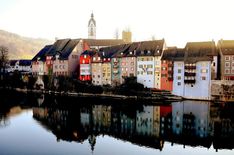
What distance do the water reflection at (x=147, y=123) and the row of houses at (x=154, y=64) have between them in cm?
572

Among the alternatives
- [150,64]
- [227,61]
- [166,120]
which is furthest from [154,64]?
[166,120]

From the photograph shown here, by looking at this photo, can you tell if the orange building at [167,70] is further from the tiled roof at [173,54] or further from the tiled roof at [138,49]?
the tiled roof at [138,49]

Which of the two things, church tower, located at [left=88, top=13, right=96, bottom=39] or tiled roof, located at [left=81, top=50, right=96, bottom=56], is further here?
church tower, located at [left=88, top=13, right=96, bottom=39]

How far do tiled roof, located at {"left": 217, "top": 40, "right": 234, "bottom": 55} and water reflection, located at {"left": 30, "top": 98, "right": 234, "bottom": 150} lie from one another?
1135cm

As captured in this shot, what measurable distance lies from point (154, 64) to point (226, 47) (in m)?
13.8

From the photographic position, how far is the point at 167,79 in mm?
58719

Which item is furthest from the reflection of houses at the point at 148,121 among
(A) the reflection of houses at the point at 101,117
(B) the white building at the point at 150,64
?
(B) the white building at the point at 150,64

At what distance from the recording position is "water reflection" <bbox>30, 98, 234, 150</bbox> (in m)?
31.6

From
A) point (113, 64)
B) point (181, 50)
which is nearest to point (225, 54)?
point (181, 50)

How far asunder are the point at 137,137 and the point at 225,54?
30624mm

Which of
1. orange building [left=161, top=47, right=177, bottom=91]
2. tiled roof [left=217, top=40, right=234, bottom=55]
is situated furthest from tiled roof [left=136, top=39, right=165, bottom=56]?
tiled roof [left=217, top=40, right=234, bottom=55]

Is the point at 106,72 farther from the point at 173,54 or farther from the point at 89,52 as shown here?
the point at 173,54

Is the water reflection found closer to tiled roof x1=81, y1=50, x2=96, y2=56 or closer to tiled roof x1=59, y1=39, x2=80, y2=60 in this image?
tiled roof x1=81, y1=50, x2=96, y2=56

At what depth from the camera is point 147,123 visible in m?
38.8
